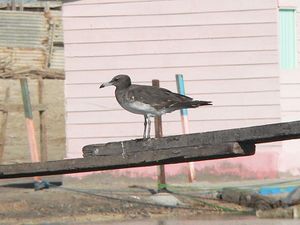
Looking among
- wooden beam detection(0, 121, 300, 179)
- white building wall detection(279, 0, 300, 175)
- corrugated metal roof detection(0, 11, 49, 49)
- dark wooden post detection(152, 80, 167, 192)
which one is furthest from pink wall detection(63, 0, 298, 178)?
corrugated metal roof detection(0, 11, 49, 49)

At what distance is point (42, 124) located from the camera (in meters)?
17.2

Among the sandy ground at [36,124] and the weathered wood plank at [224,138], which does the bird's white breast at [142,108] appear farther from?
the sandy ground at [36,124]

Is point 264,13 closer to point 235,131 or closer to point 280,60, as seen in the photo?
point 280,60

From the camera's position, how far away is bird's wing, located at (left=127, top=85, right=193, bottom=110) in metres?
8.12

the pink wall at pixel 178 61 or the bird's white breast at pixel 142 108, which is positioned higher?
the pink wall at pixel 178 61

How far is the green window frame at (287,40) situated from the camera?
51.4ft

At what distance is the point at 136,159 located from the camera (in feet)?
22.1

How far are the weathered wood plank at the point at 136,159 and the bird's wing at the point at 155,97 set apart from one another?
1.11 m

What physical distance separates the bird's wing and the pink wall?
692 cm

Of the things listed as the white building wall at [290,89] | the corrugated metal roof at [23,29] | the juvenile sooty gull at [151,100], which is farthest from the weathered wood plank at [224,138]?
the corrugated metal roof at [23,29]

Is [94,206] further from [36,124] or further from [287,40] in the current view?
[36,124]

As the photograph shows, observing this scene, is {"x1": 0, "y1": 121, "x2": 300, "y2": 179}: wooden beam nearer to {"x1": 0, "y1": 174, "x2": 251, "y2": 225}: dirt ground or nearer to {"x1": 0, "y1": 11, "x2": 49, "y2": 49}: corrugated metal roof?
{"x1": 0, "y1": 174, "x2": 251, "y2": 225}: dirt ground

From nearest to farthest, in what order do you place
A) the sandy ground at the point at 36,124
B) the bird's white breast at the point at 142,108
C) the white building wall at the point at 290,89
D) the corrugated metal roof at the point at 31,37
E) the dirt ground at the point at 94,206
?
the bird's white breast at the point at 142,108, the dirt ground at the point at 94,206, the white building wall at the point at 290,89, the sandy ground at the point at 36,124, the corrugated metal roof at the point at 31,37

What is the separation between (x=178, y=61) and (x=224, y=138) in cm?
915
